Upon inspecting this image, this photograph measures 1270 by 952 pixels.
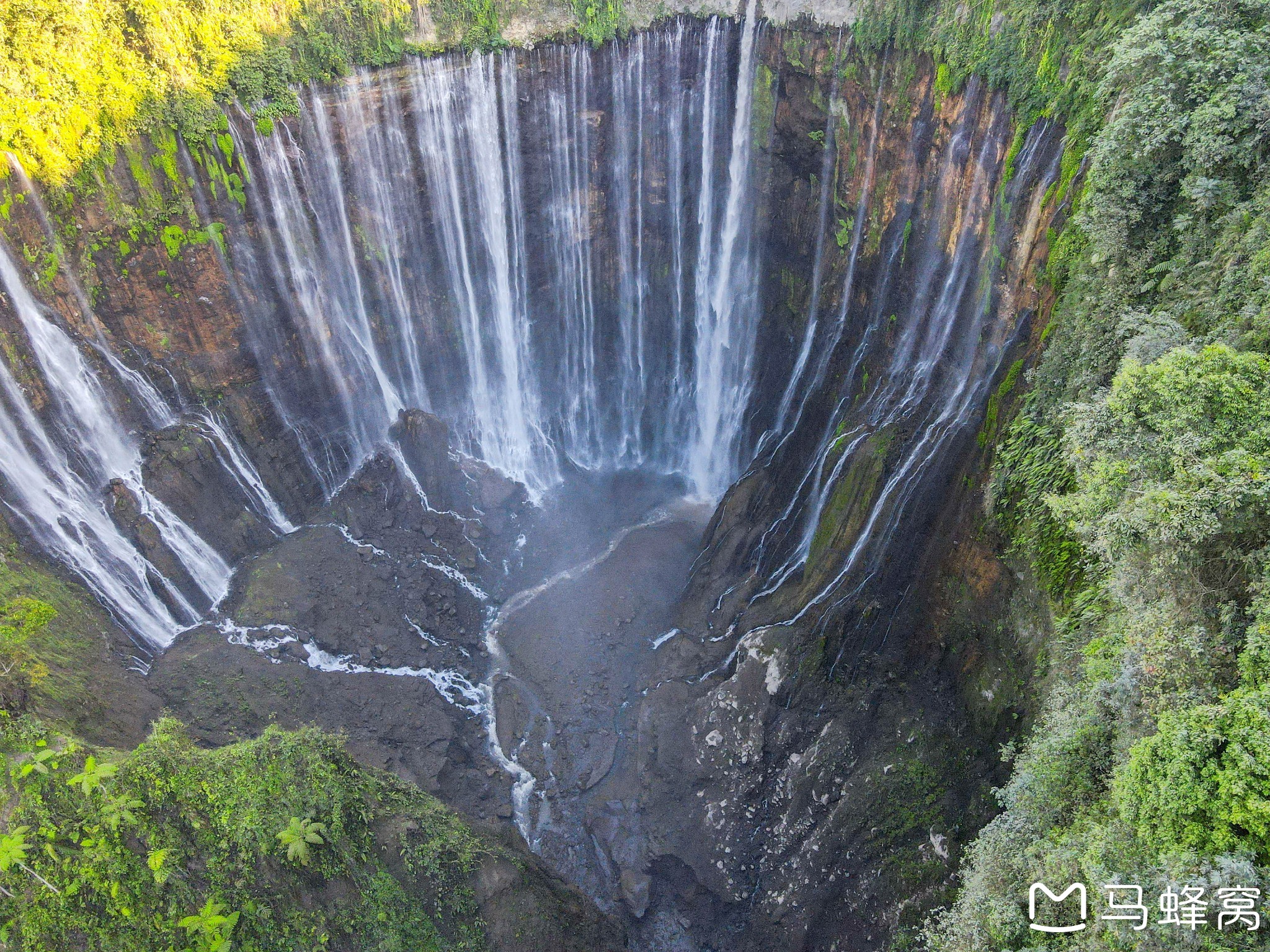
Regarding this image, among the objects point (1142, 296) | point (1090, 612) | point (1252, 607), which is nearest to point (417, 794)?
point (1090, 612)

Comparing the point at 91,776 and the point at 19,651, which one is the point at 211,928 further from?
the point at 19,651

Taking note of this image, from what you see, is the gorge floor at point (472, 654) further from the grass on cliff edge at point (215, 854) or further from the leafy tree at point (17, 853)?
the leafy tree at point (17, 853)

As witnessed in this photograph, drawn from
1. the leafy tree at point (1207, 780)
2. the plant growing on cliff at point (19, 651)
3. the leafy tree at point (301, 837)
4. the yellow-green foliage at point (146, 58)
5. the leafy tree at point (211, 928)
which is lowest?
the leafy tree at point (211, 928)

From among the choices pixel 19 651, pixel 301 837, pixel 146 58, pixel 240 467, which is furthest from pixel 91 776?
pixel 146 58

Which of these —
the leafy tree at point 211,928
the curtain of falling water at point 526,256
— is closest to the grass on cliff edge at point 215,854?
the leafy tree at point 211,928

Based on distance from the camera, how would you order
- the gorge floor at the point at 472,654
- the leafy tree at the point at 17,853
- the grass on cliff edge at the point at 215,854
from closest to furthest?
the leafy tree at the point at 17,853 → the grass on cliff edge at the point at 215,854 → the gorge floor at the point at 472,654

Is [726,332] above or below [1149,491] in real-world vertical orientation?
below

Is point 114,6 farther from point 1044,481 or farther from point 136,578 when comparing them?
point 1044,481
